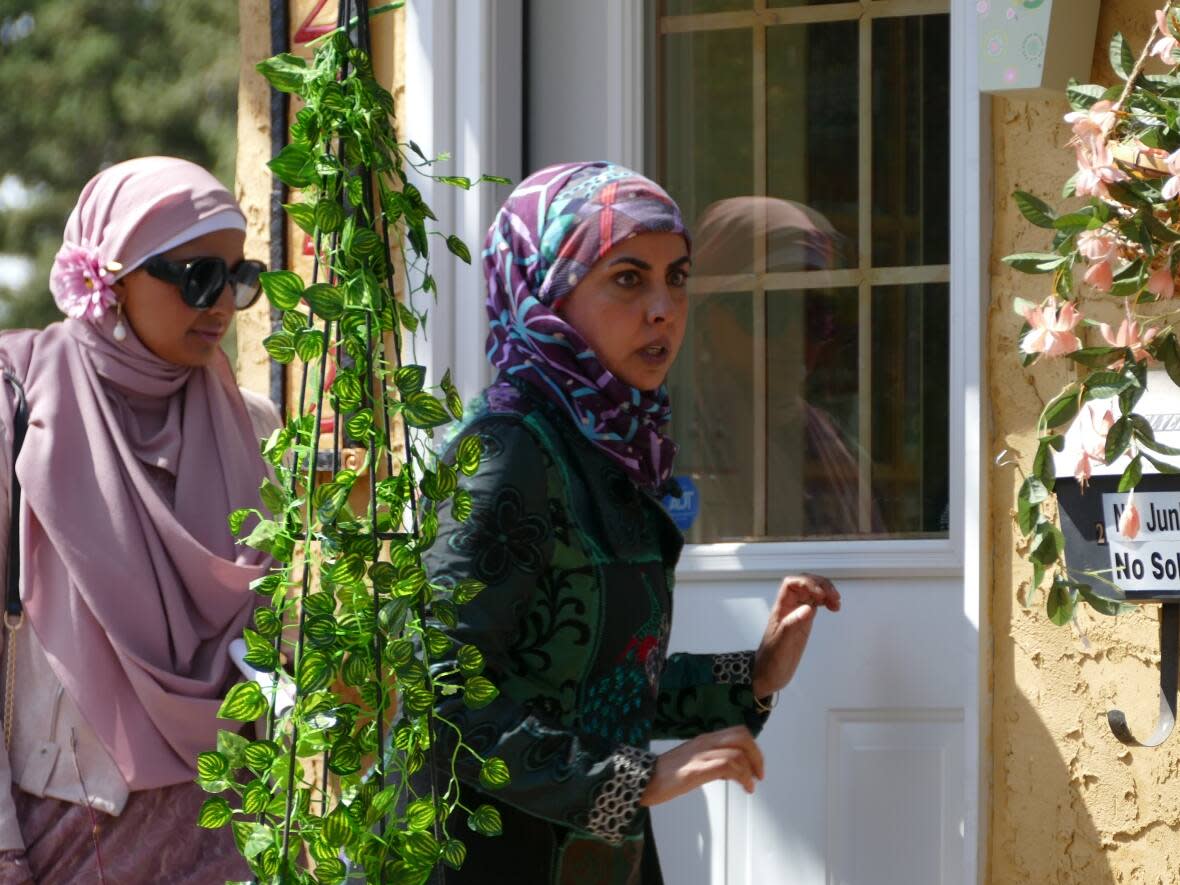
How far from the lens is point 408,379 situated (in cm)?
182

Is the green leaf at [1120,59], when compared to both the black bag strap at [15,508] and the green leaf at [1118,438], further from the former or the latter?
the black bag strap at [15,508]

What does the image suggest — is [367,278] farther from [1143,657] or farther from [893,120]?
[893,120]

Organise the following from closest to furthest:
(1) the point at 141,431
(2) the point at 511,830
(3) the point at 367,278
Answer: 1. (3) the point at 367,278
2. (2) the point at 511,830
3. (1) the point at 141,431

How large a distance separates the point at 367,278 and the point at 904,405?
163 centimetres

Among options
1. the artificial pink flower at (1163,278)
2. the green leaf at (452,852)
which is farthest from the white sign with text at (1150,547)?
the green leaf at (452,852)

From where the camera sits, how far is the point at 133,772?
2.83 m

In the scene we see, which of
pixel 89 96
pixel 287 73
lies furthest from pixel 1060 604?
pixel 89 96

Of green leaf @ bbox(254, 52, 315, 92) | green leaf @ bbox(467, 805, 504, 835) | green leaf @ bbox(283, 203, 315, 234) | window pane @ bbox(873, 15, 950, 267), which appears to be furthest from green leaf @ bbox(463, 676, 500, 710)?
window pane @ bbox(873, 15, 950, 267)

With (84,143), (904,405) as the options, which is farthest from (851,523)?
(84,143)

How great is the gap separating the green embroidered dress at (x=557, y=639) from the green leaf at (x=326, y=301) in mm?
451

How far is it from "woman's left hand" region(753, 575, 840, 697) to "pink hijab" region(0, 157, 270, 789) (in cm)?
88

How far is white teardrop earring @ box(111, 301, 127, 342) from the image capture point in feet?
9.84

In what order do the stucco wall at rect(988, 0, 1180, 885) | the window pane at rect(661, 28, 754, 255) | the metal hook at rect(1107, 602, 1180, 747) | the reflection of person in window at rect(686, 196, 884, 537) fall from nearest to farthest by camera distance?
the metal hook at rect(1107, 602, 1180, 747)
the stucco wall at rect(988, 0, 1180, 885)
the reflection of person in window at rect(686, 196, 884, 537)
the window pane at rect(661, 28, 754, 255)

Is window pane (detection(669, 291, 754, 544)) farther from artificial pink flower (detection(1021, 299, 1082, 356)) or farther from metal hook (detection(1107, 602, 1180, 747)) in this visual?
artificial pink flower (detection(1021, 299, 1082, 356))
